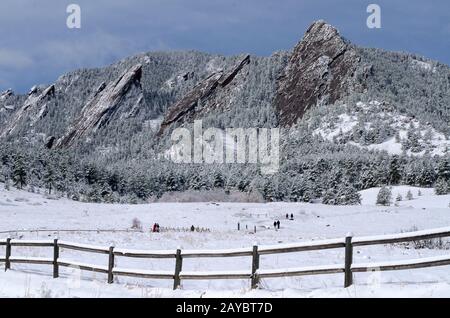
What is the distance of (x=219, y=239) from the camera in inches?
1379

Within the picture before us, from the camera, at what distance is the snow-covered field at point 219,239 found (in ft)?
40.6

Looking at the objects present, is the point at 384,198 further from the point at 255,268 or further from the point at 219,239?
the point at 255,268

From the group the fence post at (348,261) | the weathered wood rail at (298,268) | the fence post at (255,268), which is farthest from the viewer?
the fence post at (255,268)

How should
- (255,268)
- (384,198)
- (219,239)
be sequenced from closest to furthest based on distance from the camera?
(255,268) → (219,239) → (384,198)

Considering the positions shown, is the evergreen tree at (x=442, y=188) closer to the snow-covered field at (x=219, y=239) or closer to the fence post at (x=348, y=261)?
the snow-covered field at (x=219, y=239)

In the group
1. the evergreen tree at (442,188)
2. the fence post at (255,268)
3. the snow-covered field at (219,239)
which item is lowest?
the snow-covered field at (219,239)

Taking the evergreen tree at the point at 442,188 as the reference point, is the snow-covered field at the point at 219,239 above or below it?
below

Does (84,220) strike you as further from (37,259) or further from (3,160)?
(3,160)

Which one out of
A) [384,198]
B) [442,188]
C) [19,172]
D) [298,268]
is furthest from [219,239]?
[442,188]

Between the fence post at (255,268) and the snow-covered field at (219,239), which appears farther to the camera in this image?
the fence post at (255,268)

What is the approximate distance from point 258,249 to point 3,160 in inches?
4690

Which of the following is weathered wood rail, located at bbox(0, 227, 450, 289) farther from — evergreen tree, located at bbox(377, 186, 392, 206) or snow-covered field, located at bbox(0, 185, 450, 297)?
evergreen tree, located at bbox(377, 186, 392, 206)

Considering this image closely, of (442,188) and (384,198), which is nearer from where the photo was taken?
(384,198)

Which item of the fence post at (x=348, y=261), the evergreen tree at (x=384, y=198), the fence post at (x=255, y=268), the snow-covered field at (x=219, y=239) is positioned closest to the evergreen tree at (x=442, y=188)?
the snow-covered field at (x=219, y=239)
